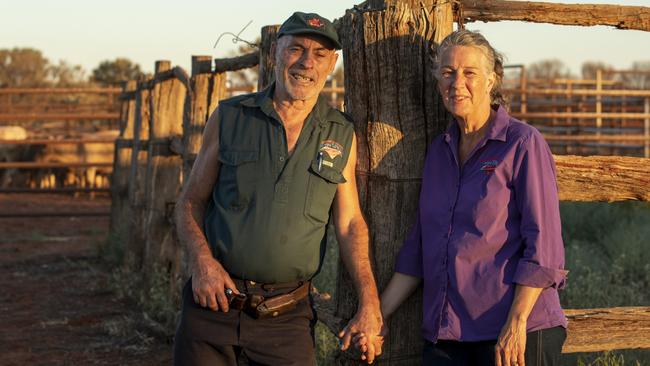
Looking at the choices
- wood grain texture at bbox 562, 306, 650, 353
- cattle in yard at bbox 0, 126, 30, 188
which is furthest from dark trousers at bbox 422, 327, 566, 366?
cattle in yard at bbox 0, 126, 30, 188

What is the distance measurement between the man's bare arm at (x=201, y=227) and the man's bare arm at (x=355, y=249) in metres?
0.39

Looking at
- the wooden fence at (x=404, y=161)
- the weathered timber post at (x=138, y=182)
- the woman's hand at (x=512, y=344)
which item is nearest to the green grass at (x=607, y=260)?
the wooden fence at (x=404, y=161)

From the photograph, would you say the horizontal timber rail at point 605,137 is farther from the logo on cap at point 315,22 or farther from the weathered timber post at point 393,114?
the logo on cap at point 315,22

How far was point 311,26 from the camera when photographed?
2994 mm

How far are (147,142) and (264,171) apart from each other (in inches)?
240

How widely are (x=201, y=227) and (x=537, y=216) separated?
43.5 inches

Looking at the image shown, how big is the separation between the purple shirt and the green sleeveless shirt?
1.29 ft

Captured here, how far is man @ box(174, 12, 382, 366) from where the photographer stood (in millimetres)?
2965

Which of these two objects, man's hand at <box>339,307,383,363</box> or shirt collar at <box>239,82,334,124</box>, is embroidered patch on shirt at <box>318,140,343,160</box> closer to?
shirt collar at <box>239,82,334,124</box>

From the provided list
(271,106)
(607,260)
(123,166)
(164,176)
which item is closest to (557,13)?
(271,106)

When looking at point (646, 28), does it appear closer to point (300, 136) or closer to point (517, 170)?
point (517, 170)

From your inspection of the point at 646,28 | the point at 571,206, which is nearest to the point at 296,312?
the point at 646,28

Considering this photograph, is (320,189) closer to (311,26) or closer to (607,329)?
(311,26)

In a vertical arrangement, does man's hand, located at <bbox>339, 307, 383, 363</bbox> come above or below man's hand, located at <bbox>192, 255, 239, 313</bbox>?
below
